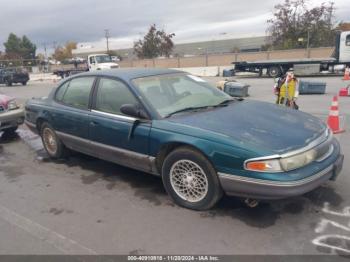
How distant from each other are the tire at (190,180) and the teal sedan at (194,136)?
0.04 ft

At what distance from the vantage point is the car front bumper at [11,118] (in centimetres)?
727

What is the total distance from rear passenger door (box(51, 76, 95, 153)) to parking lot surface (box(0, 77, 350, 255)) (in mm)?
572

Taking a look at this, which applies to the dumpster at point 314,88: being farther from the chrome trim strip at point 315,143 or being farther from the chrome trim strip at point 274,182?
the chrome trim strip at point 274,182

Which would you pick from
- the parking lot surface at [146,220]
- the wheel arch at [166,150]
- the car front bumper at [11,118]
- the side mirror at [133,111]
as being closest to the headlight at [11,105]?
the car front bumper at [11,118]

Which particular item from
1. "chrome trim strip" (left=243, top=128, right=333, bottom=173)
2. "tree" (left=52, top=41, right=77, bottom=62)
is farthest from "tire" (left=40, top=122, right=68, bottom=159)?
"tree" (left=52, top=41, right=77, bottom=62)

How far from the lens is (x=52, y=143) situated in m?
5.68

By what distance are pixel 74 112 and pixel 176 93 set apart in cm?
162

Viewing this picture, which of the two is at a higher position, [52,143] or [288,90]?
[288,90]

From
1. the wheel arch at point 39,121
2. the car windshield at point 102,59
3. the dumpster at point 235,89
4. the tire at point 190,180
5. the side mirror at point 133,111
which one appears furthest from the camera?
the car windshield at point 102,59

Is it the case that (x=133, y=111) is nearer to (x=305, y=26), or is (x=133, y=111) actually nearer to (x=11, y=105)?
(x=11, y=105)

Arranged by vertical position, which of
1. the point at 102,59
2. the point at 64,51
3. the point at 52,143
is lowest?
the point at 52,143

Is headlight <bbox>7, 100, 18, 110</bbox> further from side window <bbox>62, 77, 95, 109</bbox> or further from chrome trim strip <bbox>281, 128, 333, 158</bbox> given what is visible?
chrome trim strip <bbox>281, 128, 333, 158</bbox>

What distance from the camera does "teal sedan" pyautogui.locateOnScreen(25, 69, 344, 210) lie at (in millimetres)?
3170

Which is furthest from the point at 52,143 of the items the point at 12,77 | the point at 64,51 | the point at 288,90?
the point at 64,51
